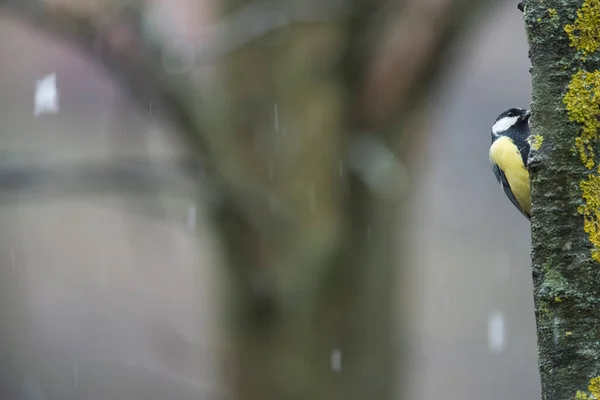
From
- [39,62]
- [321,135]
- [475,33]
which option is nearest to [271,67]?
[321,135]

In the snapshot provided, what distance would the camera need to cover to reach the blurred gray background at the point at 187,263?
6.28 meters

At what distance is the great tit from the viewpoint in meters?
1.75

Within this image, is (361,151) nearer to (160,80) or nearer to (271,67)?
(271,67)

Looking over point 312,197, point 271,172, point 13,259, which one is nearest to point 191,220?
point 271,172

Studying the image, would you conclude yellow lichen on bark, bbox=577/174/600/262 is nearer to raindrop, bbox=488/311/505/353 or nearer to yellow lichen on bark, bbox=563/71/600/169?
yellow lichen on bark, bbox=563/71/600/169

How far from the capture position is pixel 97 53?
344 centimetres

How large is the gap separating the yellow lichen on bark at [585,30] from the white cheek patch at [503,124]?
2.38ft

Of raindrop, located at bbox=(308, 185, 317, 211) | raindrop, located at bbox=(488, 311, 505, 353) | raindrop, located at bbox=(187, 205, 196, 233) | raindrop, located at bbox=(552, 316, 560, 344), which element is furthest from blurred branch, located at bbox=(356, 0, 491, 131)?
raindrop, located at bbox=(488, 311, 505, 353)

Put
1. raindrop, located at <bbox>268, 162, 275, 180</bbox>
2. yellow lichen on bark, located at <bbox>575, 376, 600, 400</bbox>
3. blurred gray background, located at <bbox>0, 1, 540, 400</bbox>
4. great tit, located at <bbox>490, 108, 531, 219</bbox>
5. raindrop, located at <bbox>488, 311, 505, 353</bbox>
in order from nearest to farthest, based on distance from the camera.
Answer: yellow lichen on bark, located at <bbox>575, 376, 600, 400</bbox> < great tit, located at <bbox>490, 108, 531, 219</bbox> < raindrop, located at <bbox>268, 162, 275, 180</bbox> < blurred gray background, located at <bbox>0, 1, 540, 400</bbox> < raindrop, located at <bbox>488, 311, 505, 353</bbox>

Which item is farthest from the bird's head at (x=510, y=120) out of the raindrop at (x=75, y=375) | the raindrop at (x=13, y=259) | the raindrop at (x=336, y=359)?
the raindrop at (x=75, y=375)

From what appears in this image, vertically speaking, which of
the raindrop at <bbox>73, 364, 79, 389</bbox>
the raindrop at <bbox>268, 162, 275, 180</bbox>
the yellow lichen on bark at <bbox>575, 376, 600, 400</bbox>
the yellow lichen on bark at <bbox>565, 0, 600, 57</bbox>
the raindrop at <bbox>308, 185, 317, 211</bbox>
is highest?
the raindrop at <bbox>268, 162, 275, 180</bbox>

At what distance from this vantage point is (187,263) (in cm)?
724

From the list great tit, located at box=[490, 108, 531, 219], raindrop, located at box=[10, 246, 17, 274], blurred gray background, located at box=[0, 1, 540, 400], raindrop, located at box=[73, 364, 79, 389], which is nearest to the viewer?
great tit, located at box=[490, 108, 531, 219]

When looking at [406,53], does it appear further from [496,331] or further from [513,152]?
[496,331]
